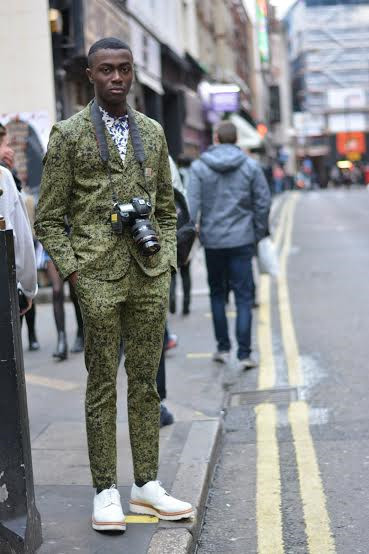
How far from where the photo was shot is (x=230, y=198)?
7613mm

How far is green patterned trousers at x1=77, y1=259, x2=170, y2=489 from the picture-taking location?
3932 millimetres

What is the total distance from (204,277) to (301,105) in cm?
12533

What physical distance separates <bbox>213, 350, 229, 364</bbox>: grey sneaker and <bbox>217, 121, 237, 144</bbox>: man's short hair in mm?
1685

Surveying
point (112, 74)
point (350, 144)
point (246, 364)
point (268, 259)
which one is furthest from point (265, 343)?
point (350, 144)

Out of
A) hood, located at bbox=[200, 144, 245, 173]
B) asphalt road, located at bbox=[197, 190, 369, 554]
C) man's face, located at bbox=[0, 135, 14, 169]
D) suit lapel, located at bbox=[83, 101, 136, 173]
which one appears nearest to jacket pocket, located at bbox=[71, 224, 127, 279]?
suit lapel, located at bbox=[83, 101, 136, 173]

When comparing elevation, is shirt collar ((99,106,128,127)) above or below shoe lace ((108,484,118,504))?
above

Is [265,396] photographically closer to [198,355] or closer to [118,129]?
[198,355]

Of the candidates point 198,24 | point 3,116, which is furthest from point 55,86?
point 198,24

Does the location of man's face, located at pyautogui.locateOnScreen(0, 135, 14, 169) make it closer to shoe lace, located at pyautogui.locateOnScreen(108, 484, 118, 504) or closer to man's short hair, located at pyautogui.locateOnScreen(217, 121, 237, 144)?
man's short hair, located at pyautogui.locateOnScreen(217, 121, 237, 144)

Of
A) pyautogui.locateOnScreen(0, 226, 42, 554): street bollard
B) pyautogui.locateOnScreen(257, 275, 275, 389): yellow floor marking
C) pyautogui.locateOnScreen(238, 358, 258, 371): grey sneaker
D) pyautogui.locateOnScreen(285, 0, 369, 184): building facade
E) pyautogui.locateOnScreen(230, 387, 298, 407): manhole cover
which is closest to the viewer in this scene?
pyautogui.locateOnScreen(0, 226, 42, 554): street bollard

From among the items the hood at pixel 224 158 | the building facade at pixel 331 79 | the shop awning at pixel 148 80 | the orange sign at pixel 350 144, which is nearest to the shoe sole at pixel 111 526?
the hood at pixel 224 158

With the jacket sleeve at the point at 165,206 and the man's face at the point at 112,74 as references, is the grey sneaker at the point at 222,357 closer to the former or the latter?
the jacket sleeve at the point at 165,206

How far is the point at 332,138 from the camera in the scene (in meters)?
122

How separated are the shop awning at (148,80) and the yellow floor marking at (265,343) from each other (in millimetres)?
8586
